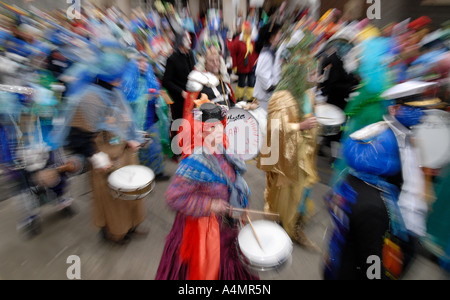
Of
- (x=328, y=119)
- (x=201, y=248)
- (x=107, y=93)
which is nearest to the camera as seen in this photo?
(x=201, y=248)

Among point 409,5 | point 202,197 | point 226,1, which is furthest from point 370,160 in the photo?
point 226,1

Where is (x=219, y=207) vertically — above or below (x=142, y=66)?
below

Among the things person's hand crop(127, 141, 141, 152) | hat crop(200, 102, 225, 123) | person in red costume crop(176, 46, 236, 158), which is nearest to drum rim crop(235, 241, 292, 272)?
hat crop(200, 102, 225, 123)

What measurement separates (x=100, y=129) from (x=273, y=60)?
3.77 m

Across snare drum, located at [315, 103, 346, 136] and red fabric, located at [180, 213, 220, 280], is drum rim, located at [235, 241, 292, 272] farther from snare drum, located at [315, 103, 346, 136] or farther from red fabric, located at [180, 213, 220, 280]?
snare drum, located at [315, 103, 346, 136]

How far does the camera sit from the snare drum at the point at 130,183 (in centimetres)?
187

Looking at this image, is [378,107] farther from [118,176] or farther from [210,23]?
[210,23]

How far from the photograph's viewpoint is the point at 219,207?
1.43m

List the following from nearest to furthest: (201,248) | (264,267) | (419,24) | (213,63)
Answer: (264,267) → (201,248) → (213,63) → (419,24)

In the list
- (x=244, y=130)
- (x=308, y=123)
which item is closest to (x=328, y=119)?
(x=308, y=123)

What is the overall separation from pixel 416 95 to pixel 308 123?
2.68 ft

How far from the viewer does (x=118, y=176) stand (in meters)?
1.97

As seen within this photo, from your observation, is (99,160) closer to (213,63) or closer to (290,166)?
(290,166)

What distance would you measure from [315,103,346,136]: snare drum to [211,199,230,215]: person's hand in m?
1.94
